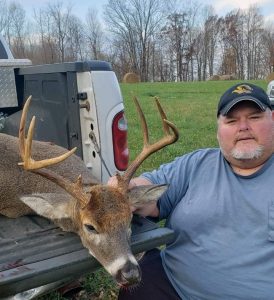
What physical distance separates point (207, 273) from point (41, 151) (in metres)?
Answer: 1.43

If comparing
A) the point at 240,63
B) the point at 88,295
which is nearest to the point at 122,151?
the point at 88,295

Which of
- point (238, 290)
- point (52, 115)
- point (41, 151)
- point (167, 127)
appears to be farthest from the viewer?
point (52, 115)

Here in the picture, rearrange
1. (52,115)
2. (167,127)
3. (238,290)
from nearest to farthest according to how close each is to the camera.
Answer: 1. (238,290)
2. (167,127)
3. (52,115)

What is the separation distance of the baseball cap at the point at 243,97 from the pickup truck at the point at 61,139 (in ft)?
2.54

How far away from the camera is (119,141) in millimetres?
3725

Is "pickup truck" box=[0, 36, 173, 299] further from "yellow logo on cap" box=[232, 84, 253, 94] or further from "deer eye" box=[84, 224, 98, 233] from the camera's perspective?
"yellow logo on cap" box=[232, 84, 253, 94]

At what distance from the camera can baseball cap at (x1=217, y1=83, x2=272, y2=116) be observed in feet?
10.3

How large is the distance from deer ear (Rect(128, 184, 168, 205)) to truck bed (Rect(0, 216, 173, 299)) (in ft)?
0.42

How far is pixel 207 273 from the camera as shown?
2969 millimetres

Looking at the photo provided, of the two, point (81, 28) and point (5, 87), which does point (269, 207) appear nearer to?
point (5, 87)

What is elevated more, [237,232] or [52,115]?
[52,115]

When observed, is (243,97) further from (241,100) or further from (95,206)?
(95,206)

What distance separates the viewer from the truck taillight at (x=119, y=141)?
368 centimetres

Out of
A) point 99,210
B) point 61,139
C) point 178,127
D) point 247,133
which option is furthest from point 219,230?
point 178,127
